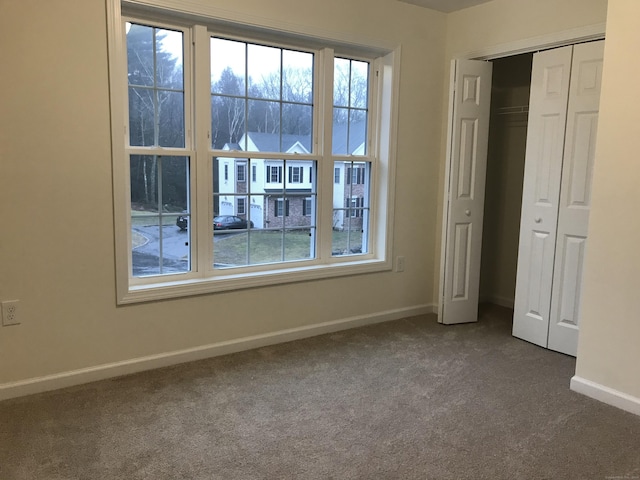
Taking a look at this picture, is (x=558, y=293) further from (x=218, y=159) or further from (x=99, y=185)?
(x=99, y=185)

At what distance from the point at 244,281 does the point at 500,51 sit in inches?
101

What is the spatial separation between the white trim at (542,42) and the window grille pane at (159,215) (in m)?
2.43

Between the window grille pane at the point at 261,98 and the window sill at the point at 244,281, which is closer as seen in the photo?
the window sill at the point at 244,281

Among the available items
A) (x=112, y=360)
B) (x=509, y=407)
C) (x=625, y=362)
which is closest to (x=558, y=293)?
(x=625, y=362)

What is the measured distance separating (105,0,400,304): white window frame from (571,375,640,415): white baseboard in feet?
5.45

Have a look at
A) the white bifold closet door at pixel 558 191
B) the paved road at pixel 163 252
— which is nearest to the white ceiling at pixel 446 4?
the white bifold closet door at pixel 558 191

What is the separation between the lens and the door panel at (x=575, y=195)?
11.0 ft

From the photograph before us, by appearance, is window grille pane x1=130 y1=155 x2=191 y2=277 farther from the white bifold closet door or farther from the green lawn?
the white bifold closet door

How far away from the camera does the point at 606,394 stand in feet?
9.19

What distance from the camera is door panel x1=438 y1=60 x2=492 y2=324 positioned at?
3939mm

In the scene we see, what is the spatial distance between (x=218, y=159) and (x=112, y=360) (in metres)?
1.43

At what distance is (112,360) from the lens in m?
3.02

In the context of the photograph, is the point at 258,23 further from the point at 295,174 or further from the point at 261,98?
the point at 295,174

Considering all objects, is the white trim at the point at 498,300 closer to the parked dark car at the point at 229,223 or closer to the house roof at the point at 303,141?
the house roof at the point at 303,141
